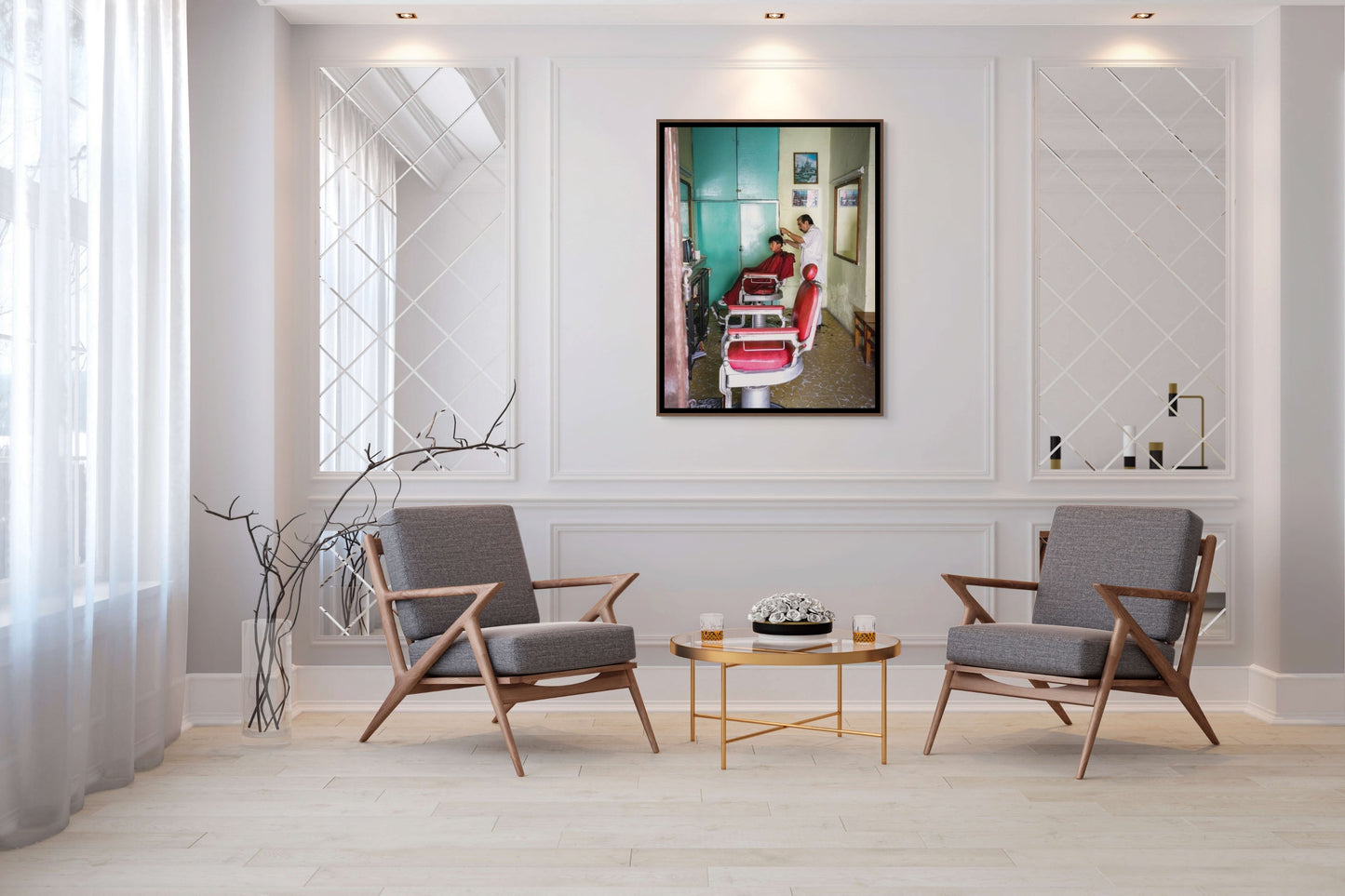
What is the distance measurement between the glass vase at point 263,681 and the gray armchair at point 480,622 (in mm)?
313

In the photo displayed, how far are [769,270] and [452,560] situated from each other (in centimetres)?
170

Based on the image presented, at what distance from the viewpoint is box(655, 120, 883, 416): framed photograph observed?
4.35m

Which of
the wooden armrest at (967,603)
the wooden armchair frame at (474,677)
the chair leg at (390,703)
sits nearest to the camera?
the wooden armchair frame at (474,677)

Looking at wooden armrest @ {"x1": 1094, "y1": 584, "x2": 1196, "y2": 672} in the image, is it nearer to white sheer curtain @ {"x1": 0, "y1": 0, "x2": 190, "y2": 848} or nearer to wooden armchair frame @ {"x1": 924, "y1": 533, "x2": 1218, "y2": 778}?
wooden armchair frame @ {"x1": 924, "y1": 533, "x2": 1218, "y2": 778}

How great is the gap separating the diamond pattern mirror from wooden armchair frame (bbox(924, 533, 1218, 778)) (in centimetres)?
83

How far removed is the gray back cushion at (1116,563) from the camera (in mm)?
3691

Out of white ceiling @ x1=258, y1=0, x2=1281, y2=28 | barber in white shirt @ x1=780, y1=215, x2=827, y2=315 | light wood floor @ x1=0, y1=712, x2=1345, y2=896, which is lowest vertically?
light wood floor @ x1=0, y1=712, x2=1345, y2=896

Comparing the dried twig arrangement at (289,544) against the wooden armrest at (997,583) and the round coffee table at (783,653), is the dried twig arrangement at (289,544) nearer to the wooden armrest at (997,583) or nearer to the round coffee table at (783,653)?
the round coffee table at (783,653)

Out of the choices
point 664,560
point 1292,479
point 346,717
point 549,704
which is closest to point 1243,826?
point 1292,479

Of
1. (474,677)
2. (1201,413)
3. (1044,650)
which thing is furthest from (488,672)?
(1201,413)

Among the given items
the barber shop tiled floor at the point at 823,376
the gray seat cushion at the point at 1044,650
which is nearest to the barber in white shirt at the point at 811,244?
the barber shop tiled floor at the point at 823,376

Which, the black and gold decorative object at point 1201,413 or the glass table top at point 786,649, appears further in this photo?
the black and gold decorative object at point 1201,413

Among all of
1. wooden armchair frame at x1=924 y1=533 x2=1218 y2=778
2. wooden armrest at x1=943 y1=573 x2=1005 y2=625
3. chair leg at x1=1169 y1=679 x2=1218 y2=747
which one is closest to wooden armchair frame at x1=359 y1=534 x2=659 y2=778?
wooden armchair frame at x1=924 y1=533 x2=1218 y2=778

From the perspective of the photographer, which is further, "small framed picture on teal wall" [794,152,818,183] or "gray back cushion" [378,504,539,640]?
"small framed picture on teal wall" [794,152,818,183]
